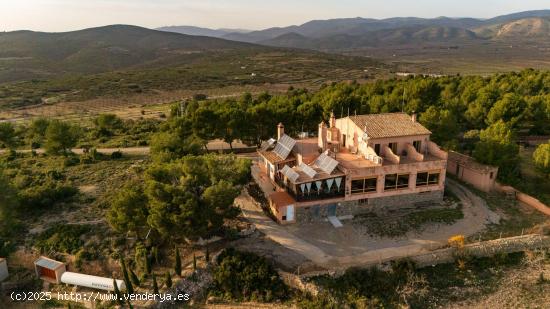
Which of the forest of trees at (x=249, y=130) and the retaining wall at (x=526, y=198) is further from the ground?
the forest of trees at (x=249, y=130)

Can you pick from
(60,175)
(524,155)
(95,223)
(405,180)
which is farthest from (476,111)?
(60,175)

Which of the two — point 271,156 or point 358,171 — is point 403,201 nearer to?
point 358,171

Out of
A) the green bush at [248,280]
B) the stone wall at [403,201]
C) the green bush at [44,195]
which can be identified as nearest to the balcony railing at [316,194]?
the stone wall at [403,201]

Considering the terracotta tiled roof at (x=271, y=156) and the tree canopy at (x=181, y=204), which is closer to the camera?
the tree canopy at (x=181, y=204)

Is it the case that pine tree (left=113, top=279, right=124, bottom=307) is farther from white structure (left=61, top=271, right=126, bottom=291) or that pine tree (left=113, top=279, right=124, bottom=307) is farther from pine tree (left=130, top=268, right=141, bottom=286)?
pine tree (left=130, top=268, right=141, bottom=286)

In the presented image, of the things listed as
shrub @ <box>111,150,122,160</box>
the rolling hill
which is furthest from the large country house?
the rolling hill

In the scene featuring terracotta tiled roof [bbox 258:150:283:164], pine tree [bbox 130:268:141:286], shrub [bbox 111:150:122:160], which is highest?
terracotta tiled roof [bbox 258:150:283:164]

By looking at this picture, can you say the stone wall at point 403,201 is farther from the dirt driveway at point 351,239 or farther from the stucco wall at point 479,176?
the stucco wall at point 479,176
